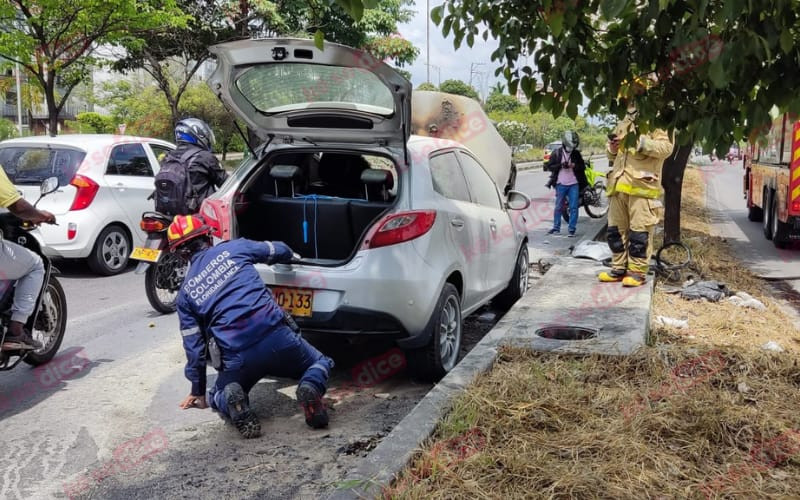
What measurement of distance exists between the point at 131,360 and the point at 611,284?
4220 mm

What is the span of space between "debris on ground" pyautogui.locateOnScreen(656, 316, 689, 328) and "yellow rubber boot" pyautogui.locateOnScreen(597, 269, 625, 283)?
965 mm

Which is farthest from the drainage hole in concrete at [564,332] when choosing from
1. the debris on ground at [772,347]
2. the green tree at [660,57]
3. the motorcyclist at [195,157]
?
the motorcyclist at [195,157]

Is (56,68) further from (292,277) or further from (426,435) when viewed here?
(426,435)

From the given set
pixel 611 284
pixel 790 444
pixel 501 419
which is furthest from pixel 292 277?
pixel 611 284

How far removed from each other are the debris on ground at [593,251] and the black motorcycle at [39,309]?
5.55 metres

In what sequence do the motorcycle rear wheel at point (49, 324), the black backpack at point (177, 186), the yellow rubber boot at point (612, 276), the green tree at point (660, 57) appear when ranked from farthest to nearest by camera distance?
1. the yellow rubber boot at point (612, 276)
2. the black backpack at point (177, 186)
3. the motorcycle rear wheel at point (49, 324)
4. the green tree at point (660, 57)

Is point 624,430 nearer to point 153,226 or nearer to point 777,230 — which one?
point 153,226

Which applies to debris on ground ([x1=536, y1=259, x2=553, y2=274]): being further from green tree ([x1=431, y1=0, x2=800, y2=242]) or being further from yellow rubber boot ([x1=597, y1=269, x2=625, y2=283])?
green tree ([x1=431, y1=0, x2=800, y2=242])

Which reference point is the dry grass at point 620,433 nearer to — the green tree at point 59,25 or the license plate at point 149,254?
the license plate at point 149,254

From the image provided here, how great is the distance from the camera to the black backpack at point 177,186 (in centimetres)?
670

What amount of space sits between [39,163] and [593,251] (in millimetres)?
6268

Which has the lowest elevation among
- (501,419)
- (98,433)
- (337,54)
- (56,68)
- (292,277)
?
(98,433)

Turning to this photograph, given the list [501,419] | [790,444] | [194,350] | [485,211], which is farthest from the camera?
[485,211]

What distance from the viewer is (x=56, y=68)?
14.7 meters
